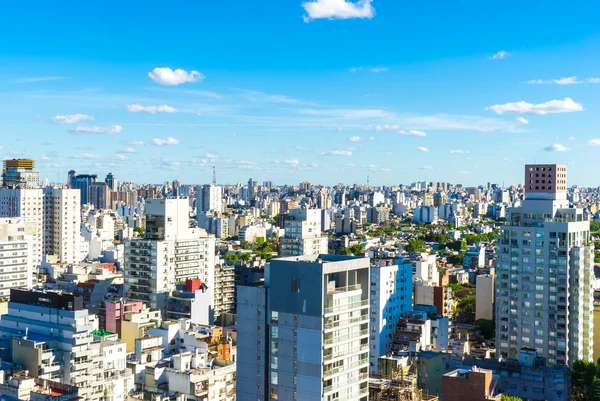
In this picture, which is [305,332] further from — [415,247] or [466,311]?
[415,247]

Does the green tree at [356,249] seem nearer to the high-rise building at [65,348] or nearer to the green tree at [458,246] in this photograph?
the green tree at [458,246]

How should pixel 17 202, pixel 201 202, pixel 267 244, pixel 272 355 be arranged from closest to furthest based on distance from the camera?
1. pixel 272 355
2. pixel 17 202
3. pixel 267 244
4. pixel 201 202

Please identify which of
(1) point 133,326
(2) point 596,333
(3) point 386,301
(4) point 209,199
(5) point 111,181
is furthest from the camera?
(5) point 111,181

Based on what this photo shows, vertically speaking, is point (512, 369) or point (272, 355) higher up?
point (272, 355)

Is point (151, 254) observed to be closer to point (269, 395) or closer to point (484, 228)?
point (269, 395)

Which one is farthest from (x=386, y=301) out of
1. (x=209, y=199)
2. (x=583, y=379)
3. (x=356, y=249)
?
(x=209, y=199)

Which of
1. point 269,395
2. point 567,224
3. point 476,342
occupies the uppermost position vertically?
point 567,224

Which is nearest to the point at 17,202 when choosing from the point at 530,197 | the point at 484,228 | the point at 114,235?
the point at 114,235
